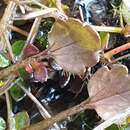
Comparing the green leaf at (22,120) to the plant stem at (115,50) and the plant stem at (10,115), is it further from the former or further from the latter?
the plant stem at (115,50)

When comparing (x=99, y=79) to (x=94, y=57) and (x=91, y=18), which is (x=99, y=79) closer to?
(x=94, y=57)

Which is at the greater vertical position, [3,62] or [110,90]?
[3,62]

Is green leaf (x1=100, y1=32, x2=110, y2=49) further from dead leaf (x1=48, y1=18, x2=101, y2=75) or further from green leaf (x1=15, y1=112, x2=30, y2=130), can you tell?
green leaf (x1=15, y1=112, x2=30, y2=130)

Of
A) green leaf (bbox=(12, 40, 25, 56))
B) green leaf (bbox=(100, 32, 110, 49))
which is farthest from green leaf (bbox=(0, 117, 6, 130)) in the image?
green leaf (bbox=(100, 32, 110, 49))

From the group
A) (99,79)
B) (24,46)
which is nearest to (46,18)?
(24,46)

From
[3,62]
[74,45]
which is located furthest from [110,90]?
[3,62]

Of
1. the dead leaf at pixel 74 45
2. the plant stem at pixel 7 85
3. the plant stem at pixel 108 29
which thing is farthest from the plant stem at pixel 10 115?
the plant stem at pixel 108 29

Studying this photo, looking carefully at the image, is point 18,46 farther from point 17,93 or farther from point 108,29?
point 108,29
